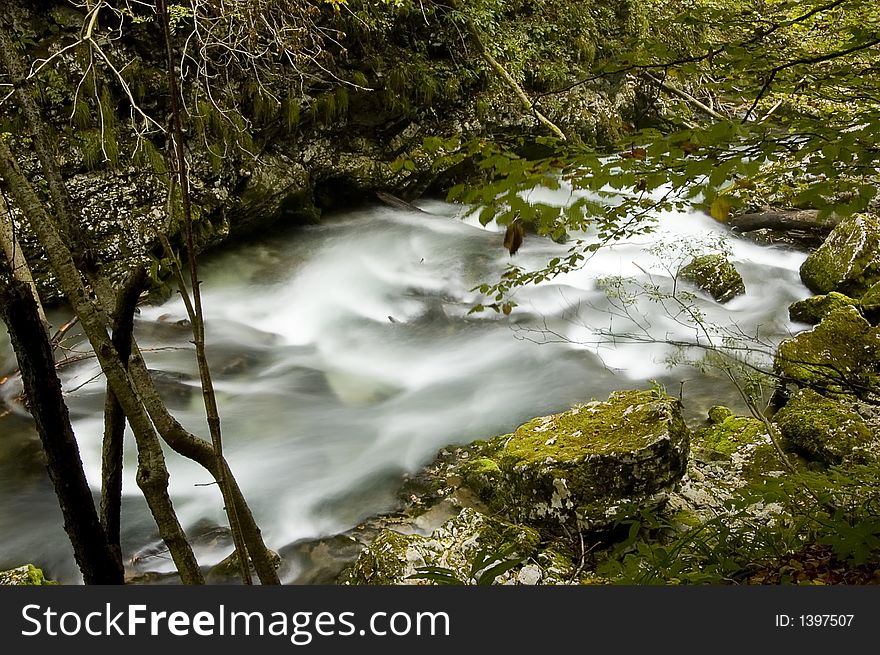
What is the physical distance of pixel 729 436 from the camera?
16.6 feet

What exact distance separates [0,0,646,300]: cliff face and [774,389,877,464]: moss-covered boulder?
486 centimetres

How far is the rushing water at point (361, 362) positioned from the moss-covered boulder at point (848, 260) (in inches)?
14.9

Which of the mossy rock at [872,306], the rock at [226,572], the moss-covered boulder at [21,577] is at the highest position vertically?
the moss-covered boulder at [21,577]

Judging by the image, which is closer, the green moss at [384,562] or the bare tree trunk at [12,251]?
the bare tree trunk at [12,251]

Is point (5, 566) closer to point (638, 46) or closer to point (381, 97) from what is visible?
point (638, 46)

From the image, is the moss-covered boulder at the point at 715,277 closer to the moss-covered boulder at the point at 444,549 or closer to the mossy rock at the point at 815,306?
the mossy rock at the point at 815,306

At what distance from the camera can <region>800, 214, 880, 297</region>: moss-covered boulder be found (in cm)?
746

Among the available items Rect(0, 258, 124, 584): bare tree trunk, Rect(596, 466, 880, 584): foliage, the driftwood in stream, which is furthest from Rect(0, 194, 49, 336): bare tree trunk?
the driftwood in stream

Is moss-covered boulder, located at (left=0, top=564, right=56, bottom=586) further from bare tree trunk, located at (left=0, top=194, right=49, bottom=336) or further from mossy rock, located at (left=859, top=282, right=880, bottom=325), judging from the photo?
mossy rock, located at (left=859, top=282, right=880, bottom=325)

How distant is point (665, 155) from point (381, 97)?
7.45 m

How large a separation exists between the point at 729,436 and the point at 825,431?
78 cm

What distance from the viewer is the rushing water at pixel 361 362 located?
5109 millimetres

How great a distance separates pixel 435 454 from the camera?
565 cm

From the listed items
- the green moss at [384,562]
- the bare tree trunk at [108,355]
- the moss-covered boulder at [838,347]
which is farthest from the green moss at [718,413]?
the bare tree trunk at [108,355]
